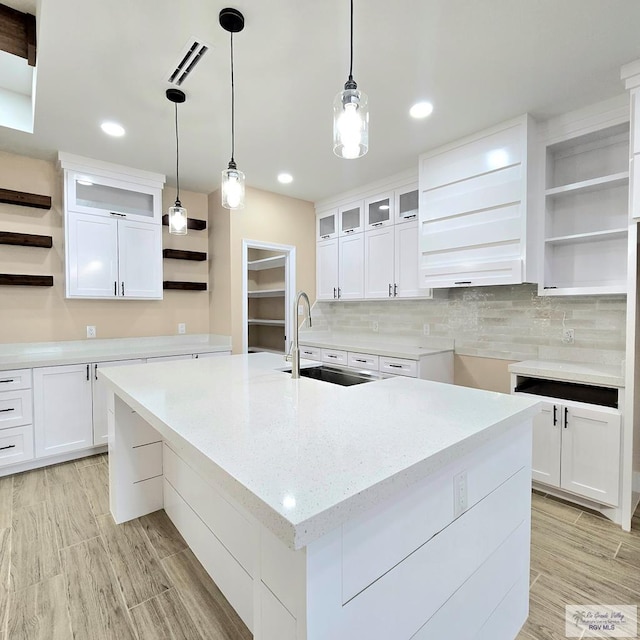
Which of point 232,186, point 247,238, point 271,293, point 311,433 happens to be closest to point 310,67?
point 232,186

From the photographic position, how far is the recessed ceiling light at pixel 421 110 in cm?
244

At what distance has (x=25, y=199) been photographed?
10.4 feet

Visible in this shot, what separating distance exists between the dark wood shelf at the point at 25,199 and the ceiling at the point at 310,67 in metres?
0.39

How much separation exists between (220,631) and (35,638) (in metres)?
0.74

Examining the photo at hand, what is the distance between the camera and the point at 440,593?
3.44 ft

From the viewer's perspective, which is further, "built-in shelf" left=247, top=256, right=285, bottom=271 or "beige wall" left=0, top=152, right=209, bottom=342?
"built-in shelf" left=247, top=256, right=285, bottom=271

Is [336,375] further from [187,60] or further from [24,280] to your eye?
[24,280]

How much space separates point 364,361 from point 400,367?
0.47 metres

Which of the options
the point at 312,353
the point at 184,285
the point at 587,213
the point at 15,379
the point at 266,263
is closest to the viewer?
the point at 587,213

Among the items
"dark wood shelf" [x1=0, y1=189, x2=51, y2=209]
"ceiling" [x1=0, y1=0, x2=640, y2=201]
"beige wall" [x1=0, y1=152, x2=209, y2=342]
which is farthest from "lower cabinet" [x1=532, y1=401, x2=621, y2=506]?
"dark wood shelf" [x1=0, y1=189, x2=51, y2=209]

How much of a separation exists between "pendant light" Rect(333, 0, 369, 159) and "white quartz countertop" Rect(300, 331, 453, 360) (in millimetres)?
2214

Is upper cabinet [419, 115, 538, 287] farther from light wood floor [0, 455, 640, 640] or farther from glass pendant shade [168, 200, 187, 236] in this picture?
glass pendant shade [168, 200, 187, 236]

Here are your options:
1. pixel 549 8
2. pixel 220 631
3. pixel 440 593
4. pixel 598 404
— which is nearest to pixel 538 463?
pixel 598 404

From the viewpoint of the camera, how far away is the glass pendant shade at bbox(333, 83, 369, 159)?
1.31m
